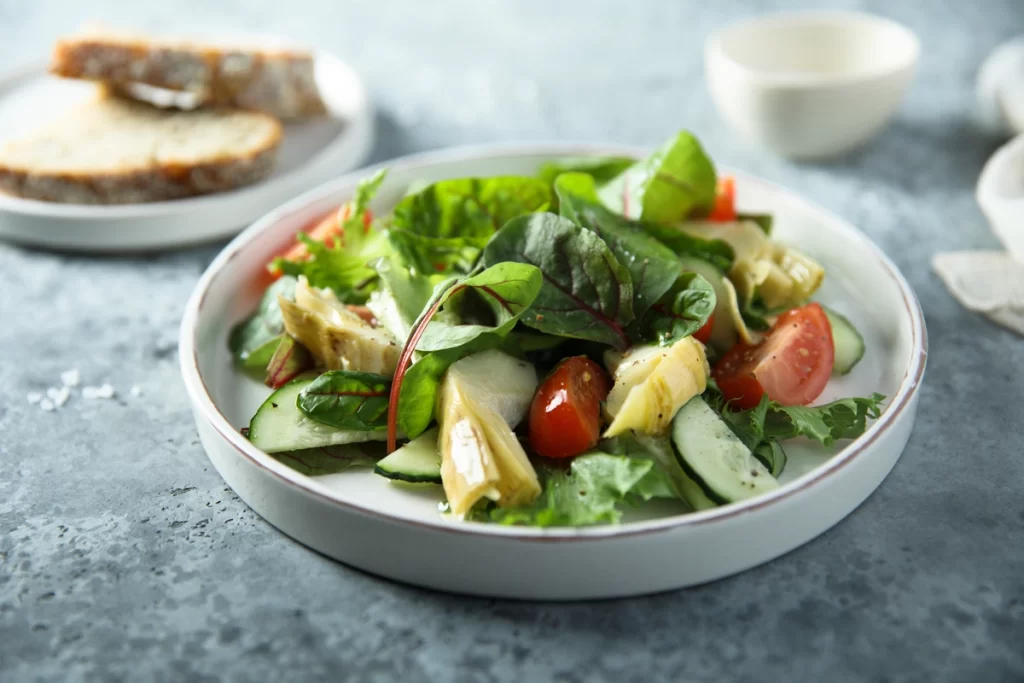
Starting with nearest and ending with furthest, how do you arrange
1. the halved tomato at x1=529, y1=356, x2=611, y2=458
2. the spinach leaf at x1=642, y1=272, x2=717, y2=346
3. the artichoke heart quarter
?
the artichoke heart quarter
the halved tomato at x1=529, y1=356, x2=611, y2=458
the spinach leaf at x1=642, y1=272, x2=717, y2=346

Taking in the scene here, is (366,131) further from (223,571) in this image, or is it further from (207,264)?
(223,571)

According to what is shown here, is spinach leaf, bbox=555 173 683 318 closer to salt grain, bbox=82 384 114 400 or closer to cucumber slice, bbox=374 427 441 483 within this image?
cucumber slice, bbox=374 427 441 483

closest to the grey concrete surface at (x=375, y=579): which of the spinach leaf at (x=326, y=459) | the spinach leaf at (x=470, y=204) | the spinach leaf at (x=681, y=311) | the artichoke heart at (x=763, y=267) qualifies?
the spinach leaf at (x=326, y=459)

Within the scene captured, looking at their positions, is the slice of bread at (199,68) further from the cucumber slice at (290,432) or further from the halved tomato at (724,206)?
the cucumber slice at (290,432)

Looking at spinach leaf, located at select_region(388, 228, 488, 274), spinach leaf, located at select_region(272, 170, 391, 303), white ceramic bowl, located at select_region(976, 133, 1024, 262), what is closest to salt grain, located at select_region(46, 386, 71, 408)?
spinach leaf, located at select_region(272, 170, 391, 303)

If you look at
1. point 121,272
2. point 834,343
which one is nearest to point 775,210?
point 834,343

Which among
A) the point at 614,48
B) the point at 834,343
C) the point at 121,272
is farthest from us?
the point at 614,48
